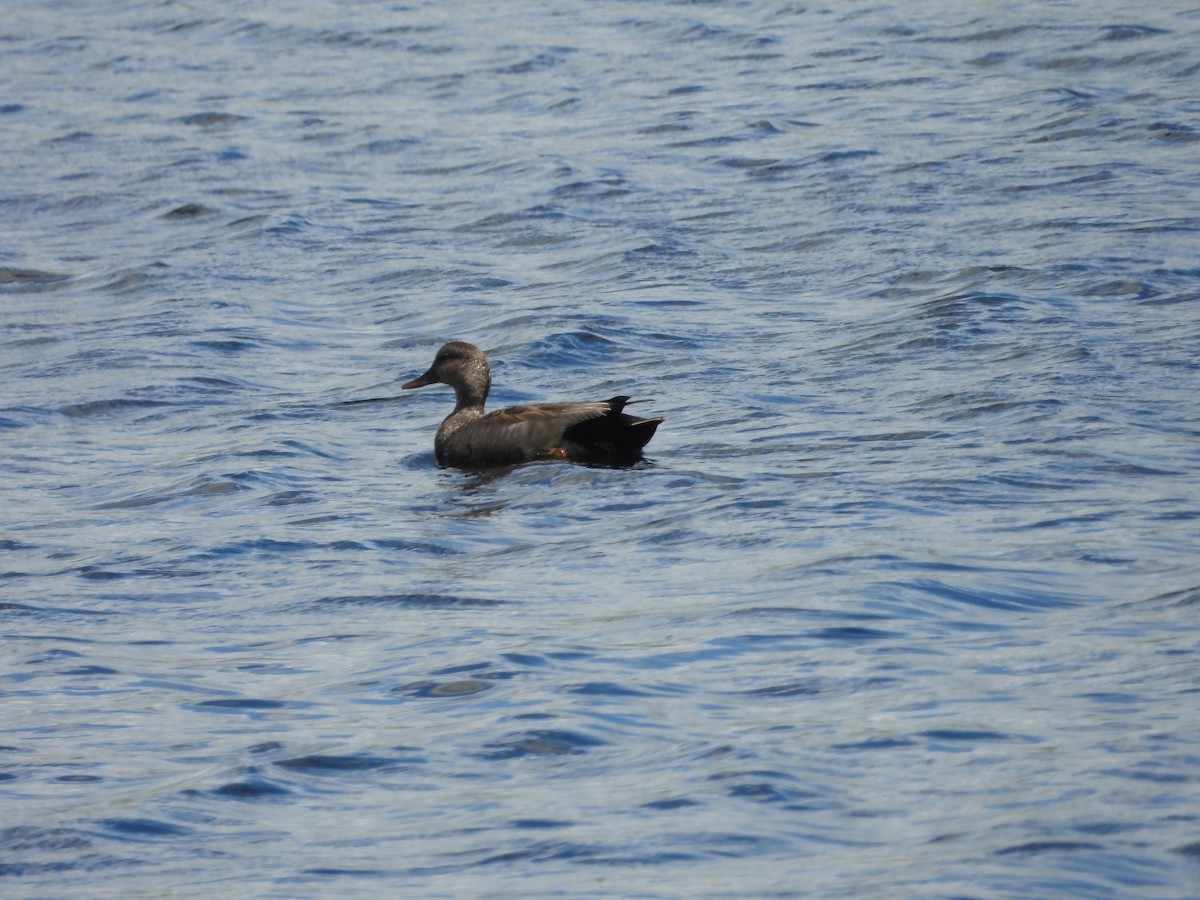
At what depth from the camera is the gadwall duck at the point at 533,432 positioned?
1093cm

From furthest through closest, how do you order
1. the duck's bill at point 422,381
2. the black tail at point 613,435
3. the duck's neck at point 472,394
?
the duck's bill at point 422,381
the duck's neck at point 472,394
the black tail at point 613,435

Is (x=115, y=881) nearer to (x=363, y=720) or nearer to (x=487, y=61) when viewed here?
(x=363, y=720)

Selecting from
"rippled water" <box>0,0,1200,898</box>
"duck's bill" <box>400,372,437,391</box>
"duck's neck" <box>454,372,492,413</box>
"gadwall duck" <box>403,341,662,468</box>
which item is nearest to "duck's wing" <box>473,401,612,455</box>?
"gadwall duck" <box>403,341,662,468</box>

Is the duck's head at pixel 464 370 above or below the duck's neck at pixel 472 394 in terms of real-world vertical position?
above

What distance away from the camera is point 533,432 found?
11.2m

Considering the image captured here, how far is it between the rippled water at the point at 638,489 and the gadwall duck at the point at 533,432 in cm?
19

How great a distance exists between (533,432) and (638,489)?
3.49 ft

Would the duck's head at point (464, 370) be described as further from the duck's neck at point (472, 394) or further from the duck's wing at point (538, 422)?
the duck's wing at point (538, 422)

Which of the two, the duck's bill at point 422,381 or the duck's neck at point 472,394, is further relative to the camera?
the duck's bill at point 422,381

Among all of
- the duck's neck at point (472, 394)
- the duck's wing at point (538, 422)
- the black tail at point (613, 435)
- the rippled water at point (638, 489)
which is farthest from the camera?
the duck's neck at point (472, 394)

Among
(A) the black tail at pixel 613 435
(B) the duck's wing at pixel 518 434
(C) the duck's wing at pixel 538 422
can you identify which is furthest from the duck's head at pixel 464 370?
(A) the black tail at pixel 613 435

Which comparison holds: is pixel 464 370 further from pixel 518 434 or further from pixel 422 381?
pixel 518 434

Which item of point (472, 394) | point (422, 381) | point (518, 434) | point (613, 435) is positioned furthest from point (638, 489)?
point (422, 381)

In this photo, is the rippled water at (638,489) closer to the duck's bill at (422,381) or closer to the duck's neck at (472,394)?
the duck's bill at (422,381)
